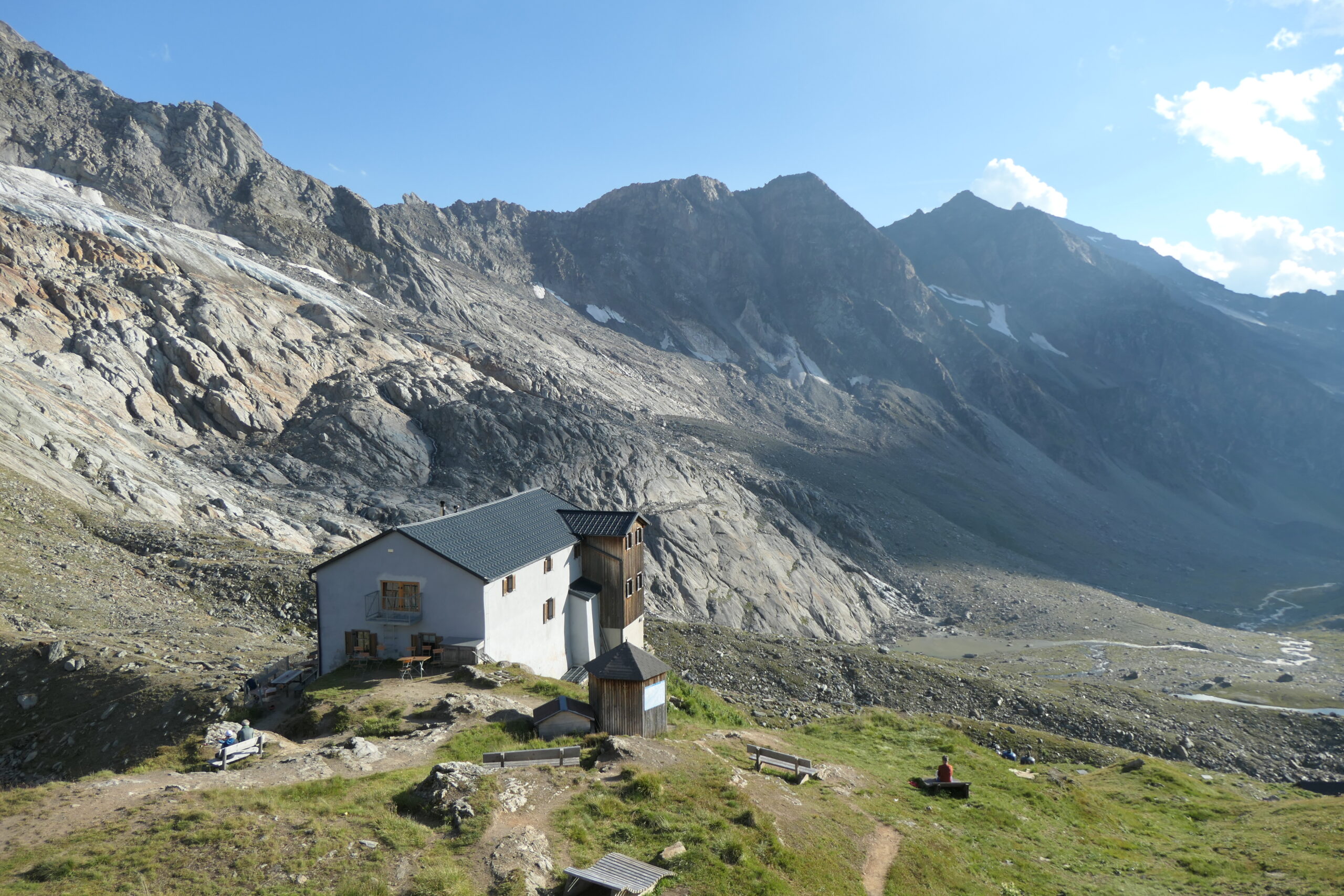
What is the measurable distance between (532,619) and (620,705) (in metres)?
8.47

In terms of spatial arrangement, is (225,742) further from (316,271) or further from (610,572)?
(316,271)

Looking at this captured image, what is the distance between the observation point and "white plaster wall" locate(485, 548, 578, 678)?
25.7 metres

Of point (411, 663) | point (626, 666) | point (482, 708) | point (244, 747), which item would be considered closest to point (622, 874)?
point (626, 666)

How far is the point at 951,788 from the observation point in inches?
883

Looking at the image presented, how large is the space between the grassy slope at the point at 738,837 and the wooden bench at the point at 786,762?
1.58 ft

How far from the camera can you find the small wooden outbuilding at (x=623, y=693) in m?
20.4

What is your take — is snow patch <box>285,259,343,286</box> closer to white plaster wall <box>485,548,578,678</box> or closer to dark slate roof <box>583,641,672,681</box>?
white plaster wall <box>485,548,578,678</box>

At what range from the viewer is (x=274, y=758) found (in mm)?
17094

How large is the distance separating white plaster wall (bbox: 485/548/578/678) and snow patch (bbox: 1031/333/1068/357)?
7531 inches

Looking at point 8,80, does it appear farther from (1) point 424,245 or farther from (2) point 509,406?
(2) point 509,406

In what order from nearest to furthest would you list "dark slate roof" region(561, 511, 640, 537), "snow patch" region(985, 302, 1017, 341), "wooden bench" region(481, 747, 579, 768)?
"wooden bench" region(481, 747, 579, 768) → "dark slate roof" region(561, 511, 640, 537) → "snow patch" region(985, 302, 1017, 341)

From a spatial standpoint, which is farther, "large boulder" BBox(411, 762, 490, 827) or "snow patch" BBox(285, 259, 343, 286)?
"snow patch" BBox(285, 259, 343, 286)

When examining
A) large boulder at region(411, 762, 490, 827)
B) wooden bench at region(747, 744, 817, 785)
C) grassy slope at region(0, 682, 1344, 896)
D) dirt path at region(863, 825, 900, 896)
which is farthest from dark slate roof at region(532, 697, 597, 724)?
dirt path at region(863, 825, 900, 896)

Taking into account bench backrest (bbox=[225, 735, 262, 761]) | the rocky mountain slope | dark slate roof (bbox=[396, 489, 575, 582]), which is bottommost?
bench backrest (bbox=[225, 735, 262, 761])
